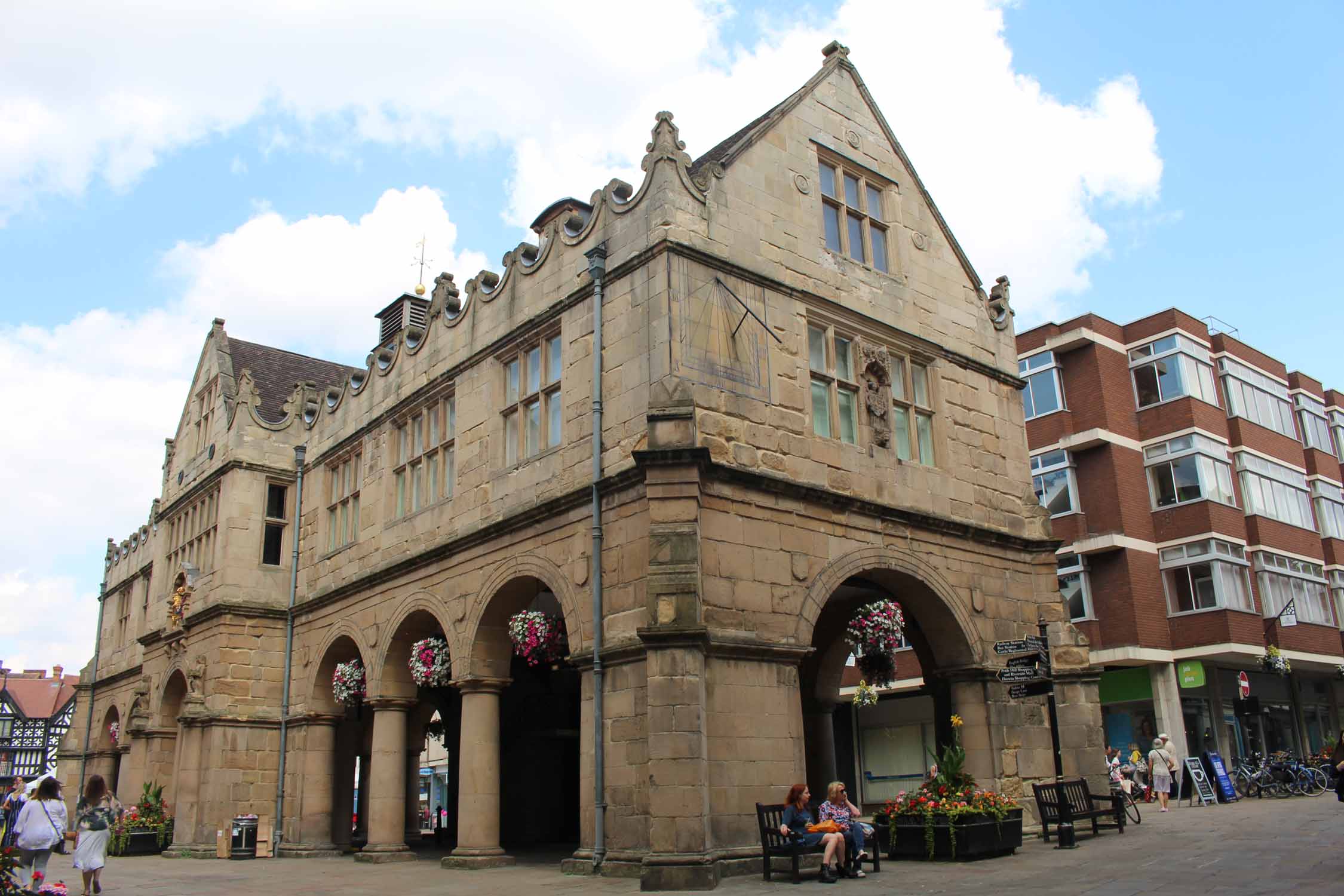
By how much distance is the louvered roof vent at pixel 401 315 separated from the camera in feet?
96.8

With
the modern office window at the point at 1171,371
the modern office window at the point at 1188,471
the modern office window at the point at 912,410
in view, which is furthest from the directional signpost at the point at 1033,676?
the modern office window at the point at 1171,371

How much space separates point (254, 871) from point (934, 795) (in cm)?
1078

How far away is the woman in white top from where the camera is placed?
1219 centimetres

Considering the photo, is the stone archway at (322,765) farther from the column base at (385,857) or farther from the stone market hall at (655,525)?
the column base at (385,857)

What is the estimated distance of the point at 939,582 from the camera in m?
17.1

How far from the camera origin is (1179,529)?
108ft

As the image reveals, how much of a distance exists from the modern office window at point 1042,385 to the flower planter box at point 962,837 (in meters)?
21.4

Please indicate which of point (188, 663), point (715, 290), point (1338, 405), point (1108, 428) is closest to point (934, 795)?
point (715, 290)

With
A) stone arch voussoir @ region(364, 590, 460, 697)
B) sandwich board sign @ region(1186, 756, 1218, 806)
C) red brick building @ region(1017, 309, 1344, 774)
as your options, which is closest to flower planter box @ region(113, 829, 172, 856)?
stone arch voussoir @ region(364, 590, 460, 697)

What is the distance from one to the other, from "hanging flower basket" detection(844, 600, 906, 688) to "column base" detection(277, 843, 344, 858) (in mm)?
11283

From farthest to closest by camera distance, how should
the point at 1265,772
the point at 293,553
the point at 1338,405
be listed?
1. the point at 1338,405
2. the point at 1265,772
3. the point at 293,553

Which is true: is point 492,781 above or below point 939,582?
below

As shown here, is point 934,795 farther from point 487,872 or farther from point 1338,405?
point 1338,405

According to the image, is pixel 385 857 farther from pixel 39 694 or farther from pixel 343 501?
pixel 39 694
